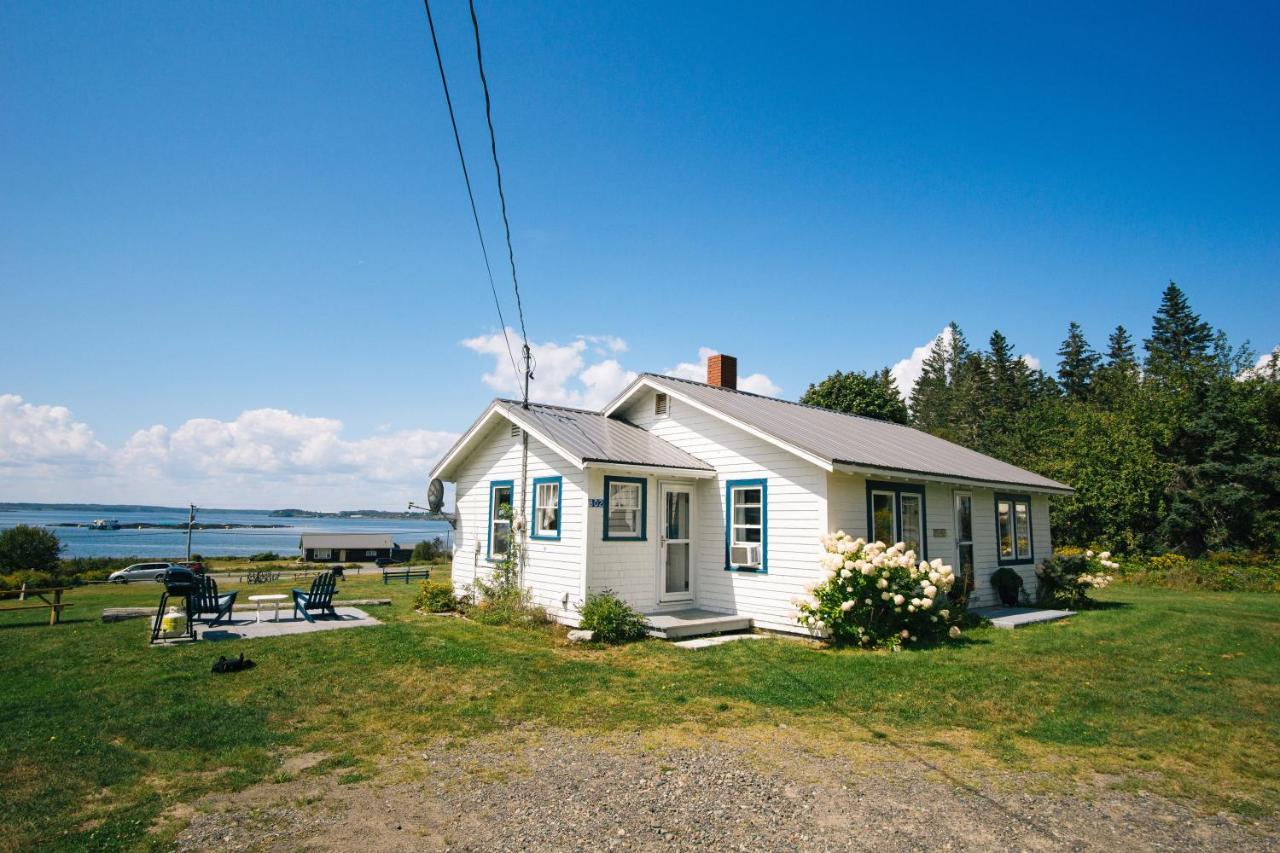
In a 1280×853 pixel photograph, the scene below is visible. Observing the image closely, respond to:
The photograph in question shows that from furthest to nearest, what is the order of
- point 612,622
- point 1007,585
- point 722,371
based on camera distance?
point 722,371, point 1007,585, point 612,622

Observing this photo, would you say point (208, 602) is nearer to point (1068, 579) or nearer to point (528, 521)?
point (528, 521)

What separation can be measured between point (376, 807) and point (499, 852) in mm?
1286

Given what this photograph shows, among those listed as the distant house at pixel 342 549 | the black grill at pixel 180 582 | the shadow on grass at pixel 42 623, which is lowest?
the distant house at pixel 342 549

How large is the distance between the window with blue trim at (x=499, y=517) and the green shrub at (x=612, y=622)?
371 cm

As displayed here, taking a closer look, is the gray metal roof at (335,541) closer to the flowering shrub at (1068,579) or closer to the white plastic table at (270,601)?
the white plastic table at (270,601)

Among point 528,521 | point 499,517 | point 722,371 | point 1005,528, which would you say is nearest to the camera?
point 528,521

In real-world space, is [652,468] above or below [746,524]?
above

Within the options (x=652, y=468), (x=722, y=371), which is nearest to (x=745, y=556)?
(x=652, y=468)

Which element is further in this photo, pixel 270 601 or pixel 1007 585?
pixel 1007 585

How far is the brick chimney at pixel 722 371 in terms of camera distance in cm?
1817

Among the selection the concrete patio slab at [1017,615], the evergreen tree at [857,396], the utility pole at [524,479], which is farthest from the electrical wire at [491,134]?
the evergreen tree at [857,396]

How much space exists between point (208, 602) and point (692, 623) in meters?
8.91

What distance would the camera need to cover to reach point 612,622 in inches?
460

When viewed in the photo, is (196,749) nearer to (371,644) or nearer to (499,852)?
(499,852)
